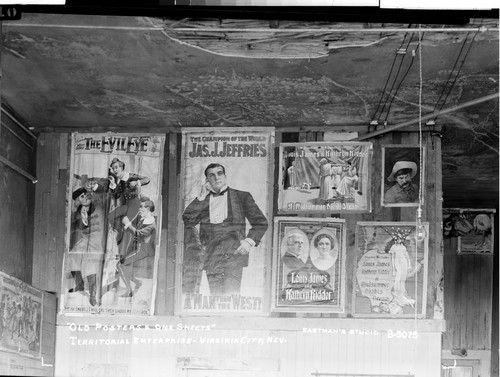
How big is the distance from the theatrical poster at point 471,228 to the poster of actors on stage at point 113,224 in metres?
4.94

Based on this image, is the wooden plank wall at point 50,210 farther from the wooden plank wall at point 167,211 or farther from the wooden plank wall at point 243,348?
the wooden plank wall at point 243,348

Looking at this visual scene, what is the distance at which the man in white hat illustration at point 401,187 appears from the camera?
765cm

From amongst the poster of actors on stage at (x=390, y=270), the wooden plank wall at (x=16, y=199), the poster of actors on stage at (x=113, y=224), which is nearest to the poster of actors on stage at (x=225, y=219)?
the poster of actors on stage at (x=113, y=224)

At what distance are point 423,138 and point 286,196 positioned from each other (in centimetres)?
133

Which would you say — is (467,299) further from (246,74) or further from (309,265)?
(246,74)

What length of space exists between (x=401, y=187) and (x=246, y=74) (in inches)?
73.3

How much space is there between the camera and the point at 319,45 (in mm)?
6105

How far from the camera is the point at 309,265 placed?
7.58 m

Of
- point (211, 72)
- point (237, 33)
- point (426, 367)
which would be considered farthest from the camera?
point (426, 367)

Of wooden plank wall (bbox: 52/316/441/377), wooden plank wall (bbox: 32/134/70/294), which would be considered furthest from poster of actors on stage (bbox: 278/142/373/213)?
wooden plank wall (bbox: 32/134/70/294)

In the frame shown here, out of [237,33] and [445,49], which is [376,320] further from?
[237,33]

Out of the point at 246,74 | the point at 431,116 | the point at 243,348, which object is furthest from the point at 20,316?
the point at 431,116

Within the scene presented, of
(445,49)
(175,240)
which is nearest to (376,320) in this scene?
(175,240)

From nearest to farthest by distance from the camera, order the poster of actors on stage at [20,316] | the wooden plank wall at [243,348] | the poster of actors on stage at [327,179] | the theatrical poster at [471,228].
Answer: the poster of actors on stage at [20,316] → the wooden plank wall at [243,348] → the poster of actors on stage at [327,179] → the theatrical poster at [471,228]
